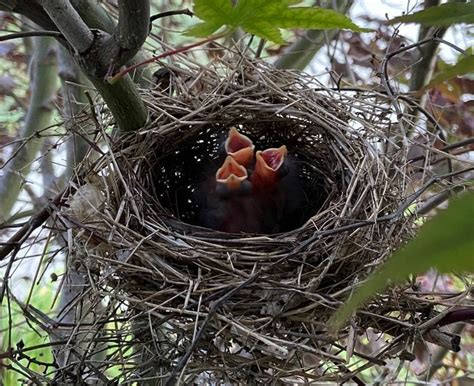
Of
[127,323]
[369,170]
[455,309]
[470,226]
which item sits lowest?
[470,226]

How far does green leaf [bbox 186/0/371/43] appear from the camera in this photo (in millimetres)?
750

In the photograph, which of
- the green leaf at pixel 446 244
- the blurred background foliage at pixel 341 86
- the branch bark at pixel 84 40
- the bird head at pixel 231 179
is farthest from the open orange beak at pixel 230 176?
the green leaf at pixel 446 244

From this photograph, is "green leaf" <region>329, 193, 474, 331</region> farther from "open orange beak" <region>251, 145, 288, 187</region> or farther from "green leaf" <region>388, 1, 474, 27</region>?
"open orange beak" <region>251, 145, 288, 187</region>

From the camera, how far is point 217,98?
130cm

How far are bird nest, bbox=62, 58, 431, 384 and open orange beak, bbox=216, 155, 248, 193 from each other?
3.5 inches

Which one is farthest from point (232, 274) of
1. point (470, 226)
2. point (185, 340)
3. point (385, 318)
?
point (470, 226)

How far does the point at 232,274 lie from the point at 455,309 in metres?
0.32

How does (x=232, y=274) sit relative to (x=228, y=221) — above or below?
below

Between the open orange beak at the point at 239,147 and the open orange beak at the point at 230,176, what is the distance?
0.02 m

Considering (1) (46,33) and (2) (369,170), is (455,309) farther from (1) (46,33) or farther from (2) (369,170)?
(1) (46,33)

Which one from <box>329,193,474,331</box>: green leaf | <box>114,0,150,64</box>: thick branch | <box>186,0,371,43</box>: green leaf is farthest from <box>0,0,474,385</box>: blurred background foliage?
<box>329,193,474,331</box>: green leaf

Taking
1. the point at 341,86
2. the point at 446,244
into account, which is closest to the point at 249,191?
the point at 341,86

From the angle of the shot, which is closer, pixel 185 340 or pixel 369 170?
pixel 185 340

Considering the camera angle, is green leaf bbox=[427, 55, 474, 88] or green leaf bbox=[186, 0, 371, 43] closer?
green leaf bbox=[427, 55, 474, 88]
